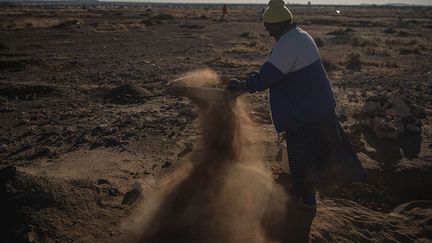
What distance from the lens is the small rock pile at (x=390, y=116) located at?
577 cm

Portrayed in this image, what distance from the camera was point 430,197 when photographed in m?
4.49

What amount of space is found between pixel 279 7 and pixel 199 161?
2099 millimetres

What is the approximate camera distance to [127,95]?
8000 mm

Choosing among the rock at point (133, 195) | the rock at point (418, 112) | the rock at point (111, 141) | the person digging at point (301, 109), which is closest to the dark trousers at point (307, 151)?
the person digging at point (301, 109)

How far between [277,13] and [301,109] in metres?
0.82

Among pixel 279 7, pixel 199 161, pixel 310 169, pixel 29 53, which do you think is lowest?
pixel 29 53

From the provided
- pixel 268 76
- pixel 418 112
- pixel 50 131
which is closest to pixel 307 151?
pixel 268 76

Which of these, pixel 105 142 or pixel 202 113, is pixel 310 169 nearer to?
pixel 202 113

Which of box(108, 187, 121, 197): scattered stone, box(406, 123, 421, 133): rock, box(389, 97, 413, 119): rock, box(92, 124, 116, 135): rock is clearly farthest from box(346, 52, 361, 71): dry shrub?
box(108, 187, 121, 197): scattered stone

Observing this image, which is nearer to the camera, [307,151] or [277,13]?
[277,13]

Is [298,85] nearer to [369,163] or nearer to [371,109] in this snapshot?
[369,163]

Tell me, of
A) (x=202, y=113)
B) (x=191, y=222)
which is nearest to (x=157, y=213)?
(x=191, y=222)

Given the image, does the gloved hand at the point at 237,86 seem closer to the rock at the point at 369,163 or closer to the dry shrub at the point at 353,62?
the rock at the point at 369,163

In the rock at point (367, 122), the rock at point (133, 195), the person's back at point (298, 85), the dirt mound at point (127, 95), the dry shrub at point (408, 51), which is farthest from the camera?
the dry shrub at point (408, 51)
